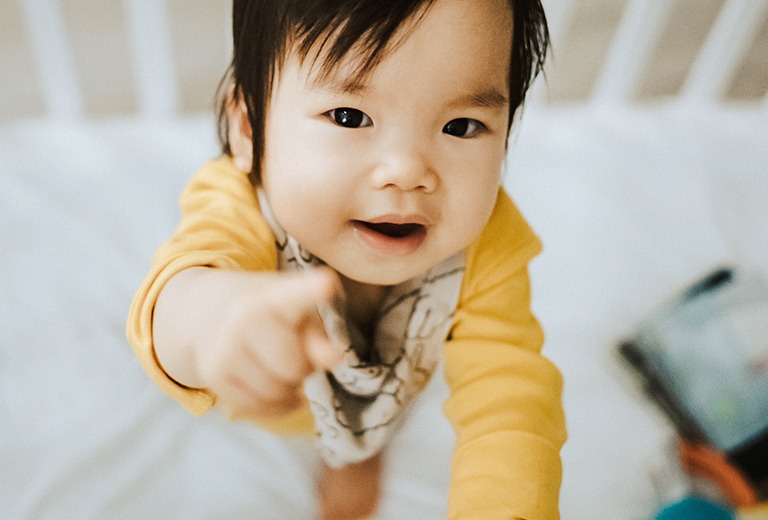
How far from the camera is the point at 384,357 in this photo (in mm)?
622

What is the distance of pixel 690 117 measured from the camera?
44.0 inches

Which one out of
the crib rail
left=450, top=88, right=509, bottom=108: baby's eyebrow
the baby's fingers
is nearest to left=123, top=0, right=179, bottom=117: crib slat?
the crib rail

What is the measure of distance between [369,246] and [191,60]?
2.22 feet

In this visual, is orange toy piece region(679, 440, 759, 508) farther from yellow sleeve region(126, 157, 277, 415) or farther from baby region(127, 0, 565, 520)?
yellow sleeve region(126, 157, 277, 415)

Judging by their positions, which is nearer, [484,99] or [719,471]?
[484,99]

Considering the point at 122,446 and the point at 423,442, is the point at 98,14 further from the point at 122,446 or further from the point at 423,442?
the point at 423,442

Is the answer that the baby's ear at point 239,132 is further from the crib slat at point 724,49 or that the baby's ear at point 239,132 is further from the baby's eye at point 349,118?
the crib slat at point 724,49

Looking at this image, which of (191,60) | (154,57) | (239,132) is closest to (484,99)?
(239,132)

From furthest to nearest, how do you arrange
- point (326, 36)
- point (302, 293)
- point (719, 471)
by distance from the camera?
point (719, 471) < point (326, 36) < point (302, 293)

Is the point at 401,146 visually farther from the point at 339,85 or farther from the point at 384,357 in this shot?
the point at 384,357

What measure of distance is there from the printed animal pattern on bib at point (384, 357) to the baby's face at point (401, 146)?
0.29 feet

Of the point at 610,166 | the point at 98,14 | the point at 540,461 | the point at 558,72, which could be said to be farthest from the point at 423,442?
the point at 98,14

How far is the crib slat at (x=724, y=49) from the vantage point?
100 centimetres

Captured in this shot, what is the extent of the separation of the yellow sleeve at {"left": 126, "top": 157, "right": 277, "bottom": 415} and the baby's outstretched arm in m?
0.07
